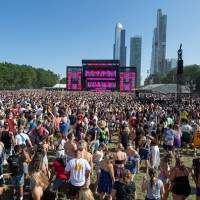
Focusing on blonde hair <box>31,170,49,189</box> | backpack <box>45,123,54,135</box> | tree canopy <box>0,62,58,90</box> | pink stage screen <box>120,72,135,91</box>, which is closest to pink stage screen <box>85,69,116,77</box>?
pink stage screen <box>120,72,135,91</box>

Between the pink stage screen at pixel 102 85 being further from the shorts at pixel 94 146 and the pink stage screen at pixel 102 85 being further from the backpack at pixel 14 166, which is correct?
the backpack at pixel 14 166

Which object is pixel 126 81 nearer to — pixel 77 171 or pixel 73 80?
pixel 73 80

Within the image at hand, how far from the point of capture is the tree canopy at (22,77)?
328 ft

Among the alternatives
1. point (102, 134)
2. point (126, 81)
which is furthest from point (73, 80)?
point (102, 134)

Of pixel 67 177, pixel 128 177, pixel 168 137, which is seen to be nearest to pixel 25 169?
pixel 67 177

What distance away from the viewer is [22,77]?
11275 centimetres

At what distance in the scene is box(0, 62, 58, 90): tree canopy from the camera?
100m

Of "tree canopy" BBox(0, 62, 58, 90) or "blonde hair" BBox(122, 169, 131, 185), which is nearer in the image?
"blonde hair" BBox(122, 169, 131, 185)

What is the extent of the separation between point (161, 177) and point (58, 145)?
3236mm

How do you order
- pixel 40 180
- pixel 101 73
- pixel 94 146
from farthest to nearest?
pixel 101 73
pixel 94 146
pixel 40 180

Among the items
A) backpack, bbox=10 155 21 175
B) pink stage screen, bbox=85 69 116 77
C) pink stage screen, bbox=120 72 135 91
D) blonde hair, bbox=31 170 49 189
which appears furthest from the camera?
pink stage screen, bbox=120 72 135 91

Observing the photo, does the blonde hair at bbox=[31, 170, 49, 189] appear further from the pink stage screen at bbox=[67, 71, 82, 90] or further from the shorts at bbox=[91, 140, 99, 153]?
the pink stage screen at bbox=[67, 71, 82, 90]

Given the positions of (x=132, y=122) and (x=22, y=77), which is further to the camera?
(x=22, y=77)

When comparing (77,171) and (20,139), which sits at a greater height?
(20,139)
